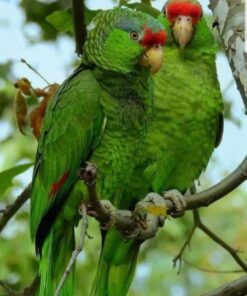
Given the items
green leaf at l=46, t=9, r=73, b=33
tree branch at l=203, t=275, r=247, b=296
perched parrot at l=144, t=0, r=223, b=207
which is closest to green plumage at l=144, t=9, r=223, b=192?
perched parrot at l=144, t=0, r=223, b=207

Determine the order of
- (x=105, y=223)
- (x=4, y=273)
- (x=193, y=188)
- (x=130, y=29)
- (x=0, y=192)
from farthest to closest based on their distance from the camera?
(x=4, y=273)
(x=193, y=188)
(x=0, y=192)
(x=130, y=29)
(x=105, y=223)

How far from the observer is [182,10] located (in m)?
2.75

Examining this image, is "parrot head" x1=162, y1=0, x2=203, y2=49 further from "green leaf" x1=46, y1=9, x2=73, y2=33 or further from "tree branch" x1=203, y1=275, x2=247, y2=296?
"tree branch" x1=203, y1=275, x2=247, y2=296

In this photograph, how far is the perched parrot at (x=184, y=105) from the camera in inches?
105

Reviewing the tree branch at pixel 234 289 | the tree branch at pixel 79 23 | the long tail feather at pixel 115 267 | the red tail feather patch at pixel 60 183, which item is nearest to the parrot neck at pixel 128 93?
the tree branch at pixel 79 23

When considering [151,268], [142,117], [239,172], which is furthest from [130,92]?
[151,268]

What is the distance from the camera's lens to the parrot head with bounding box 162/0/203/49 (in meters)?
2.74

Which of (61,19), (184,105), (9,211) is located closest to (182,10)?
(184,105)

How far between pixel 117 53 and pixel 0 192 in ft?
2.10

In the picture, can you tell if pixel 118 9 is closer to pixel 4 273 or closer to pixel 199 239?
pixel 4 273

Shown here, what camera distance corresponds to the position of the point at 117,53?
7.80 ft

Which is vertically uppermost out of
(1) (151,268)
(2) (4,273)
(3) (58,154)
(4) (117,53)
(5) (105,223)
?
(4) (117,53)

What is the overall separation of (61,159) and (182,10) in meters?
0.69

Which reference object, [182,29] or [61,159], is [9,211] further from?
[182,29]
